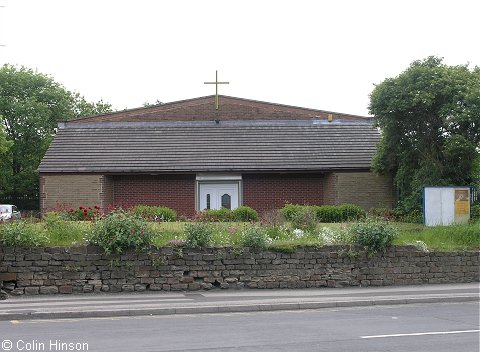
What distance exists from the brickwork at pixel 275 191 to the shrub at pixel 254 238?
13.4 m

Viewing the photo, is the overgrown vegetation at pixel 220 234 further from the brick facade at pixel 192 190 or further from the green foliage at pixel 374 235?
the brick facade at pixel 192 190

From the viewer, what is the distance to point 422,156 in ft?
85.4

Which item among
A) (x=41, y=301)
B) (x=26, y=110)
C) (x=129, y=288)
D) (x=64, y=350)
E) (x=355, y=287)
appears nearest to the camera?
(x=64, y=350)

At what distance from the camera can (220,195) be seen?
32.0 metres

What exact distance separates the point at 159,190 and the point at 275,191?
5.22 metres

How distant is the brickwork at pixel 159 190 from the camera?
1245 inches

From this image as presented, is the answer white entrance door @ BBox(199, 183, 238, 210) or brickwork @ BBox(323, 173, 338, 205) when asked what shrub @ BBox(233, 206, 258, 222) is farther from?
brickwork @ BBox(323, 173, 338, 205)

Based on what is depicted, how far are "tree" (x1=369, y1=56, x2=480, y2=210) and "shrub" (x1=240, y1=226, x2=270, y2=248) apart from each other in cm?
901

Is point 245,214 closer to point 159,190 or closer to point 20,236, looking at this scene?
point 159,190

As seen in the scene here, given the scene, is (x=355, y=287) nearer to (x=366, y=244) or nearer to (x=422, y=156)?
(x=366, y=244)

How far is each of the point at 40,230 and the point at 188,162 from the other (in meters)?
14.3

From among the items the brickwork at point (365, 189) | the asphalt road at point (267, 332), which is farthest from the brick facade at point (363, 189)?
the asphalt road at point (267, 332)

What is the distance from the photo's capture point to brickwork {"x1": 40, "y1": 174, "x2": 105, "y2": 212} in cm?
3066

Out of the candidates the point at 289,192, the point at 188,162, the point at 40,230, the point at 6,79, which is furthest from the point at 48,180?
the point at 6,79
